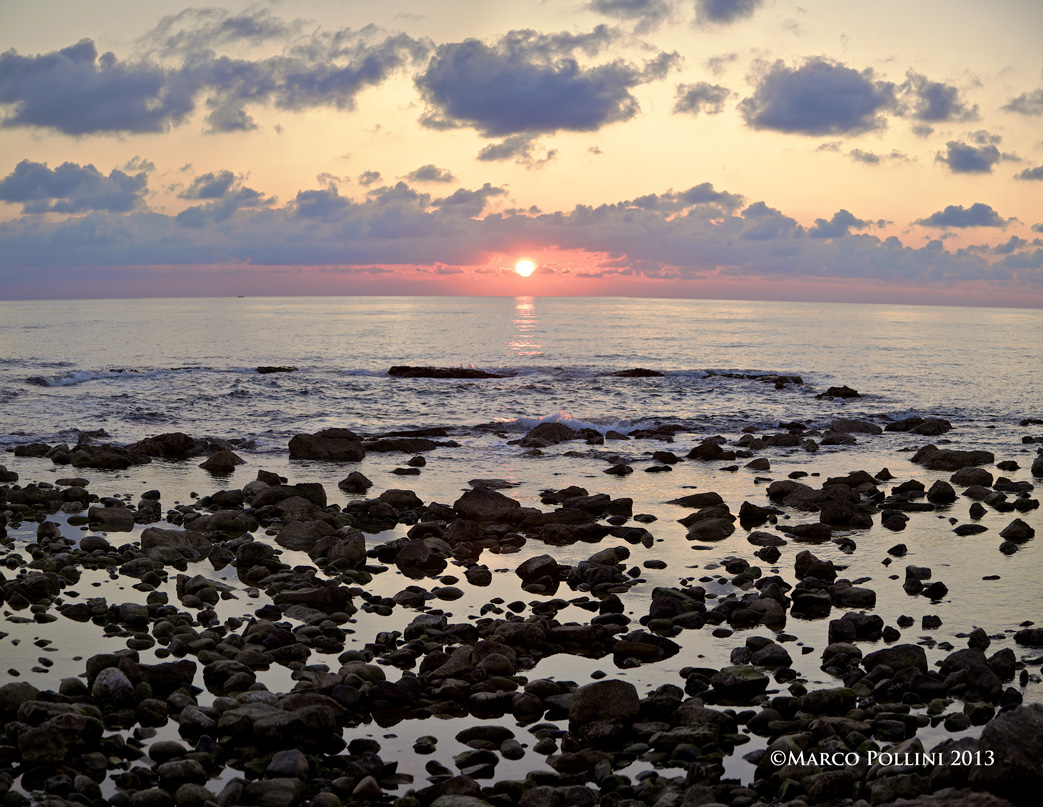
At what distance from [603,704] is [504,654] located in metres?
1.66

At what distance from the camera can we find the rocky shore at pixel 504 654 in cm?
661

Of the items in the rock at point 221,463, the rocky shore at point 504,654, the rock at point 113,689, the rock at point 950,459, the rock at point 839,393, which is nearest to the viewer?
the rocky shore at point 504,654

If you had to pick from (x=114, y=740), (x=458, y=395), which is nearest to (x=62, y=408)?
(x=458, y=395)

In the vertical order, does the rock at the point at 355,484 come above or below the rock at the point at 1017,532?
below

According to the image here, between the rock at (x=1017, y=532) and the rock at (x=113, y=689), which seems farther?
the rock at (x=1017, y=532)

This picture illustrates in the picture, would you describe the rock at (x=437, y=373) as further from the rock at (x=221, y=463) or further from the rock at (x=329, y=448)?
the rock at (x=221, y=463)

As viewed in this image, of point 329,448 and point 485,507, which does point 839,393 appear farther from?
point 485,507

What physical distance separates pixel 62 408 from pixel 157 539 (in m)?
26.3

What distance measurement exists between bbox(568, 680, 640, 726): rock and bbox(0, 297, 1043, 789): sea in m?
0.81

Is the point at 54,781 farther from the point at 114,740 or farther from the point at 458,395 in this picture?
the point at 458,395

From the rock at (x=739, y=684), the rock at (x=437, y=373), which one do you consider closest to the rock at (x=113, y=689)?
the rock at (x=739, y=684)

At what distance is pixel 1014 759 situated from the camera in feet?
18.3

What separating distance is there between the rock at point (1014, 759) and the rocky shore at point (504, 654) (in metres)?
0.02

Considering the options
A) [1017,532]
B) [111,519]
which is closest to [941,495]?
[1017,532]
